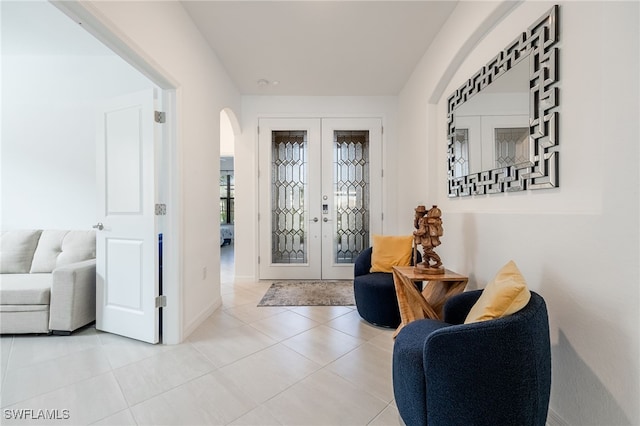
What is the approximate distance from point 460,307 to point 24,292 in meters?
3.37

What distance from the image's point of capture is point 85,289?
89.6 inches

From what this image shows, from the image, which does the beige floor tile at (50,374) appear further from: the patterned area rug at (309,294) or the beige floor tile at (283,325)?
the patterned area rug at (309,294)

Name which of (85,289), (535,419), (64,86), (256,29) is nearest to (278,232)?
(85,289)

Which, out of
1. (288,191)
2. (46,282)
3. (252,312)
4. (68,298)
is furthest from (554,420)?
(46,282)

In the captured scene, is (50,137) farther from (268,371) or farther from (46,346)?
(268,371)

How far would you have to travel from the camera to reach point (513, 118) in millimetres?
1587

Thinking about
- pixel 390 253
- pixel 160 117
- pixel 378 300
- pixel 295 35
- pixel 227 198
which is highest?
pixel 295 35

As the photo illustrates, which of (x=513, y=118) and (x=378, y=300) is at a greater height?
(x=513, y=118)

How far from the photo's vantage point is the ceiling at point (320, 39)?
2197mm

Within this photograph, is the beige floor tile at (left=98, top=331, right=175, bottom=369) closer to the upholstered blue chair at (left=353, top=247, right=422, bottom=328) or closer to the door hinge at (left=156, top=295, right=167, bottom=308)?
the door hinge at (left=156, top=295, right=167, bottom=308)

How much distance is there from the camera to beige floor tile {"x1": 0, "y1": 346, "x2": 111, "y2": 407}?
1.54m

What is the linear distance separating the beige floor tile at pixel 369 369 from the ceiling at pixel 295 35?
2841 millimetres

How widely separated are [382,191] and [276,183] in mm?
1674

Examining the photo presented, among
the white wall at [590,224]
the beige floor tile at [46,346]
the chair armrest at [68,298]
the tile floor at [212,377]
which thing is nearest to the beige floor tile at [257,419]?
the tile floor at [212,377]
